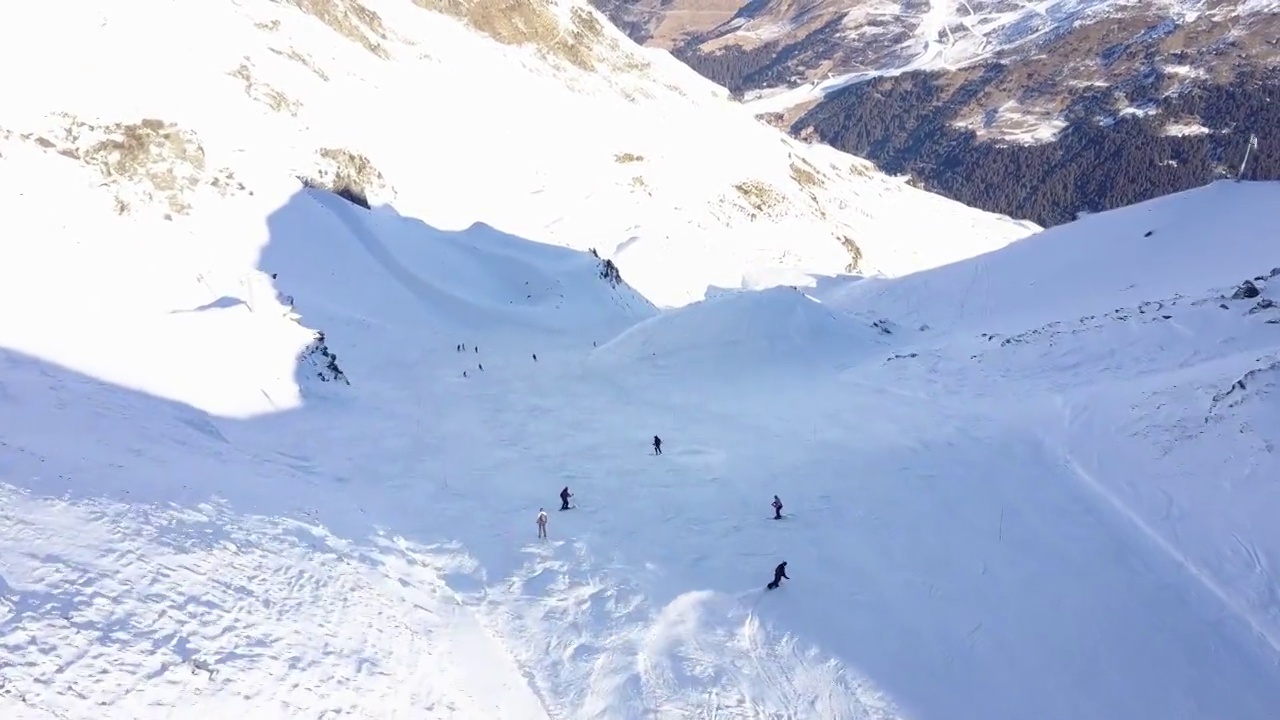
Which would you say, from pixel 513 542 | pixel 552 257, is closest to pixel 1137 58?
pixel 552 257

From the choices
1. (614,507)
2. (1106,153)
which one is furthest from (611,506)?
(1106,153)

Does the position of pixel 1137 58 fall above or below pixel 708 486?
above

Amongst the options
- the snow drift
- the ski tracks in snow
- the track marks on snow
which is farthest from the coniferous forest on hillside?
the track marks on snow

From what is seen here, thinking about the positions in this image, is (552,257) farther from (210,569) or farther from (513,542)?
(210,569)

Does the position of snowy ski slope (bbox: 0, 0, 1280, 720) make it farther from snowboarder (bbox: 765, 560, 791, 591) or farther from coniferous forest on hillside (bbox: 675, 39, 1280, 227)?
coniferous forest on hillside (bbox: 675, 39, 1280, 227)

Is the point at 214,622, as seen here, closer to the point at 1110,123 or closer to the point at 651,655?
the point at 651,655
